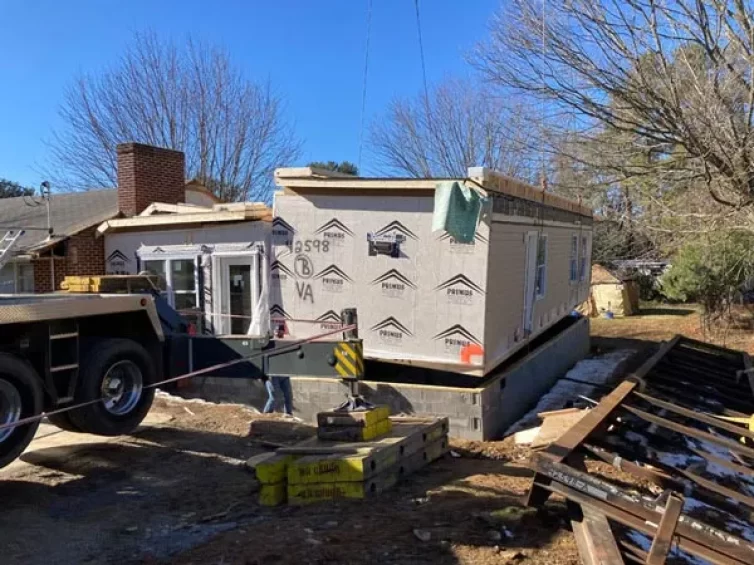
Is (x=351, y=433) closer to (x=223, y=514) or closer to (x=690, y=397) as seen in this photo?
(x=223, y=514)

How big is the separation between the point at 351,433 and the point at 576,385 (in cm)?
695

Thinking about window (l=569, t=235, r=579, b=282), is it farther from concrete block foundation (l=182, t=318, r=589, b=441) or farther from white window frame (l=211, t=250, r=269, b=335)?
white window frame (l=211, t=250, r=269, b=335)

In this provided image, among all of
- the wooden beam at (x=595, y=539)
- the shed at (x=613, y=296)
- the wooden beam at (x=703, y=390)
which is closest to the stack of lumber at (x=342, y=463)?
the wooden beam at (x=595, y=539)

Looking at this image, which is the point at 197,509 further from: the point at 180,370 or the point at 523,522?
the point at 180,370

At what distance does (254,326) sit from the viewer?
11.9m

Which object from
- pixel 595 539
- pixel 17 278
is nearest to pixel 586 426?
pixel 595 539

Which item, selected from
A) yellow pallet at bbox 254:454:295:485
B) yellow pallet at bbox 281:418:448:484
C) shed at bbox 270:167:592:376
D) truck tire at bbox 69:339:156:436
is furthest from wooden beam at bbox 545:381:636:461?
truck tire at bbox 69:339:156:436

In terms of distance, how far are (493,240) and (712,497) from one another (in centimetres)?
444

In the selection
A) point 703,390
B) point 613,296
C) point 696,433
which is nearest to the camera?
point 696,433

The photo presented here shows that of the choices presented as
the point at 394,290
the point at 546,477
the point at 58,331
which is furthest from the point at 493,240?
the point at 58,331

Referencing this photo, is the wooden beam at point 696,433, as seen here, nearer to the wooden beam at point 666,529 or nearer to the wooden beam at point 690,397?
the wooden beam at point 690,397

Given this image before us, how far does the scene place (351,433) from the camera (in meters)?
6.84

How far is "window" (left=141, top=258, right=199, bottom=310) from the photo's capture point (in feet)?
43.0

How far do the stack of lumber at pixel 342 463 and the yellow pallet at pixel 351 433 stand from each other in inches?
0.4
